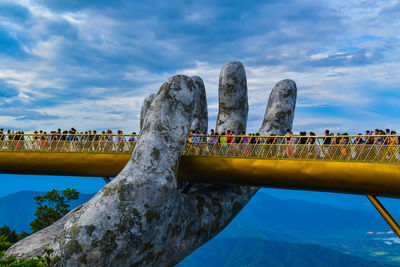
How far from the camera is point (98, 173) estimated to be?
22.0 metres

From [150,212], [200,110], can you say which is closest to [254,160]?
[150,212]

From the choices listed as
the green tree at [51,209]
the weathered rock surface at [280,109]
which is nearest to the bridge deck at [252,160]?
the weathered rock surface at [280,109]

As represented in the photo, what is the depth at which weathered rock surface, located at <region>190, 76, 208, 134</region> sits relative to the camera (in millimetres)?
31578

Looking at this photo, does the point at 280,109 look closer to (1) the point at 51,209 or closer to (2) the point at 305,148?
(2) the point at 305,148

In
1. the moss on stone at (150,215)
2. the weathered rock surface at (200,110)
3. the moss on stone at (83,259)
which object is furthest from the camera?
the weathered rock surface at (200,110)

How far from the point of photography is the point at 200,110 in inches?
1258

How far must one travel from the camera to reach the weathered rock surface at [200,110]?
1243 inches

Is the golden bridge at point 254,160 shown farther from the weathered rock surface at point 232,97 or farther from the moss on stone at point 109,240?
the weathered rock surface at point 232,97

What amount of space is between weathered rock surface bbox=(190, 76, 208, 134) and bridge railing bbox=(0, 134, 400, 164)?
35.6 ft

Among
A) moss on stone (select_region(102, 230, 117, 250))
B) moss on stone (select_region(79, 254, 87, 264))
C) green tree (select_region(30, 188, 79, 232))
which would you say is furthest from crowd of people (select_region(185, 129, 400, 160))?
green tree (select_region(30, 188, 79, 232))

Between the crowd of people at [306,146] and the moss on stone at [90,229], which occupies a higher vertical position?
the crowd of people at [306,146]

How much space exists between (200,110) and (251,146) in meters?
14.1

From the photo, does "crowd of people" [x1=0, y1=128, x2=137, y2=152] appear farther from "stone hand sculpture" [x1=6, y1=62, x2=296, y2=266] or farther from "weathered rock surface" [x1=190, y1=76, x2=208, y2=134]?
"weathered rock surface" [x1=190, y1=76, x2=208, y2=134]

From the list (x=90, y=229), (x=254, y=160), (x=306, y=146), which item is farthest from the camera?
(x=254, y=160)
